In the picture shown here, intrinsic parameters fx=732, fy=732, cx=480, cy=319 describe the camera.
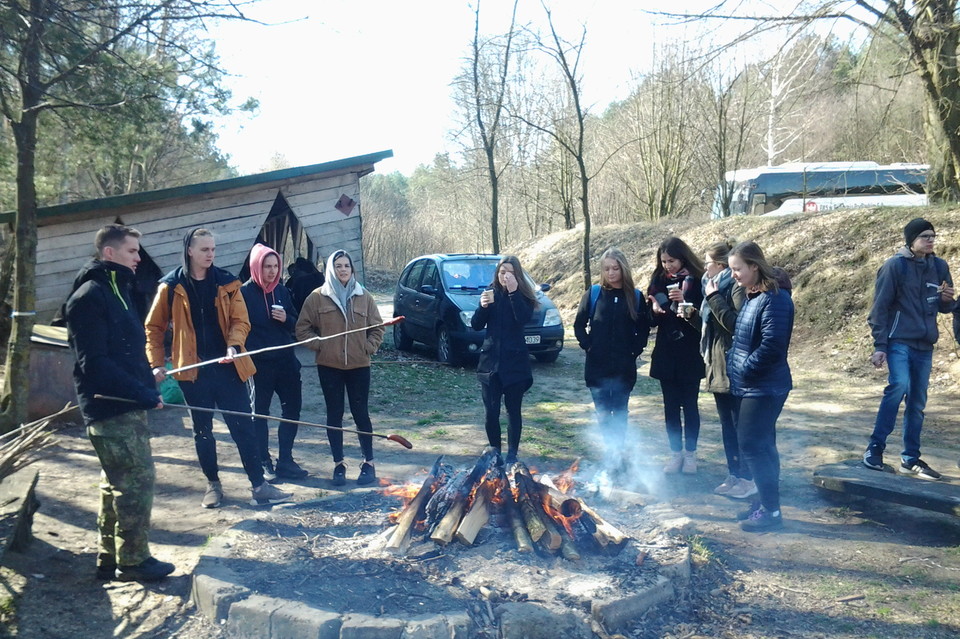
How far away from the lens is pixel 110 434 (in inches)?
159

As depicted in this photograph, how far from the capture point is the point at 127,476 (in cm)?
409

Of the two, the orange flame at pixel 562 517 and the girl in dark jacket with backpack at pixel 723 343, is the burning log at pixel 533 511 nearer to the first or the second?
the orange flame at pixel 562 517

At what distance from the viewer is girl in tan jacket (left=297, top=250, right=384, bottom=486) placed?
585cm

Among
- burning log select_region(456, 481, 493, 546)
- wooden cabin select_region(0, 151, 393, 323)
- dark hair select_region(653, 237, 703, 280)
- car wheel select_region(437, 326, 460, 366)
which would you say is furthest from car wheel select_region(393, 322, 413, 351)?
burning log select_region(456, 481, 493, 546)

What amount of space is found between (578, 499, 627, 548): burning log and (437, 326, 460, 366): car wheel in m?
7.21

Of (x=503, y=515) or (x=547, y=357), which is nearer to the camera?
(x=503, y=515)

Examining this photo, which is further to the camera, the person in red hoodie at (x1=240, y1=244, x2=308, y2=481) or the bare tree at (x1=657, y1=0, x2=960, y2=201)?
the bare tree at (x1=657, y1=0, x2=960, y2=201)

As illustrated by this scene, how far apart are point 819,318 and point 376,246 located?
2816 centimetres

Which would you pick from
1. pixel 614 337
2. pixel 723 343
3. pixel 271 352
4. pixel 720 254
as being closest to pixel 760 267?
pixel 720 254

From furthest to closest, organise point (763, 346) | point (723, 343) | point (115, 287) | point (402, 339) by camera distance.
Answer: point (402, 339), point (723, 343), point (763, 346), point (115, 287)

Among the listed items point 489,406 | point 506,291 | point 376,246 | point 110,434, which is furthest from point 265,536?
point 376,246

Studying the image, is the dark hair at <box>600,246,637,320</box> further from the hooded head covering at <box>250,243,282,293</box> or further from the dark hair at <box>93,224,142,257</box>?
the dark hair at <box>93,224,142,257</box>

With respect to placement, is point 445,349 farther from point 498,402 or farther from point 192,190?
point 498,402

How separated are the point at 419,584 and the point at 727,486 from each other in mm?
2941
